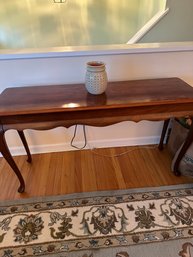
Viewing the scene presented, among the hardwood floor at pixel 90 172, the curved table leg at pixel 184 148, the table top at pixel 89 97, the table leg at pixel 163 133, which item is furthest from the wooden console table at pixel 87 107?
the table leg at pixel 163 133

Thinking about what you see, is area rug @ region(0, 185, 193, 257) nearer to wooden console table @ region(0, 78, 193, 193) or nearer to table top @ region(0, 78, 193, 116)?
wooden console table @ region(0, 78, 193, 193)

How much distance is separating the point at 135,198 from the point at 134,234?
271mm

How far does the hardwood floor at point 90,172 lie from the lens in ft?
4.99

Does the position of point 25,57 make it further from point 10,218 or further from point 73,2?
point 73,2

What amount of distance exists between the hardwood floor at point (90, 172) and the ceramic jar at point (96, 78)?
74 centimetres

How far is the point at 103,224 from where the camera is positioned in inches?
49.0

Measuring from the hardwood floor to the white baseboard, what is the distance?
0.04 m

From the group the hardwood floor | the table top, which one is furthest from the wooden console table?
the hardwood floor

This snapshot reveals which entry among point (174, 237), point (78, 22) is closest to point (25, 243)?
point (174, 237)

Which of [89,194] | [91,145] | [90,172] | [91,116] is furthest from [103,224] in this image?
[91,145]

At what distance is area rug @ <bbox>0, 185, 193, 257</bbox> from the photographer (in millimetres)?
1111

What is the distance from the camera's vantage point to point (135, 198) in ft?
4.63

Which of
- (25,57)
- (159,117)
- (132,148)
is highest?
(25,57)

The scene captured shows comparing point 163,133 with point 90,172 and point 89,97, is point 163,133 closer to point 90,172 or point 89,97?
point 90,172
